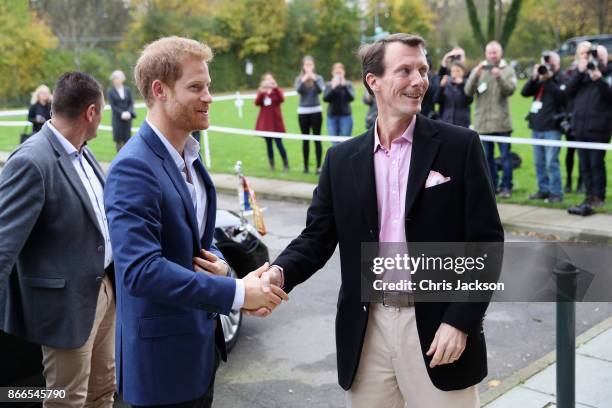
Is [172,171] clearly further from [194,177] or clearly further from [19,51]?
[19,51]

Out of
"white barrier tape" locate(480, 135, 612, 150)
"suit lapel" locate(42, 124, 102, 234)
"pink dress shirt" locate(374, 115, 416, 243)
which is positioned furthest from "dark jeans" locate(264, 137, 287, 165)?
"pink dress shirt" locate(374, 115, 416, 243)

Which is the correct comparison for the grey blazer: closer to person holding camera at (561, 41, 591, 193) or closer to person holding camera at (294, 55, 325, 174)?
person holding camera at (561, 41, 591, 193)

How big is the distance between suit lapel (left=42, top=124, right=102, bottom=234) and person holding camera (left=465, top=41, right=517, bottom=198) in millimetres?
8019

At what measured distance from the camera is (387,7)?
60.2 metres

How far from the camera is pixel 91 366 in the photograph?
12.7 ft

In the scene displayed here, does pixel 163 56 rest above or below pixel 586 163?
above

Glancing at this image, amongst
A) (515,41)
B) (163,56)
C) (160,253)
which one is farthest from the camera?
(515,41)

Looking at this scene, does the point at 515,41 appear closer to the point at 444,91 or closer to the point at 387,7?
the point at 387,7

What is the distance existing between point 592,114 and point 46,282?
26.1 feet

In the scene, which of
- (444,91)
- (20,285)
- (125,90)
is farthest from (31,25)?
(20,285)

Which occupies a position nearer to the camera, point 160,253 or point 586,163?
point 160,253

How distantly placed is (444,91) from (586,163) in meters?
2.45

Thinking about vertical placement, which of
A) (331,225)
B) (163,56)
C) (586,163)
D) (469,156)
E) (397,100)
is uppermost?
(163,56)

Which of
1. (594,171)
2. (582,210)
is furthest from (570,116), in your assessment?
(582,210)
